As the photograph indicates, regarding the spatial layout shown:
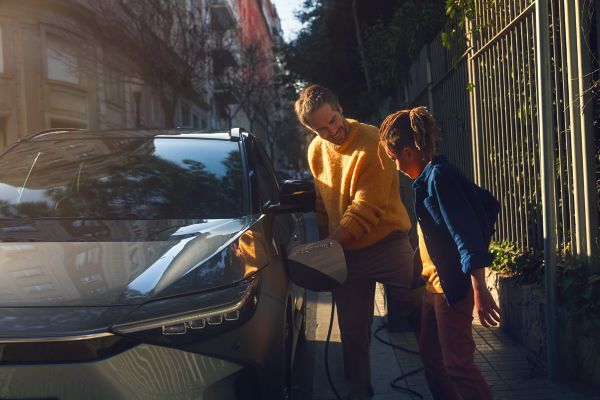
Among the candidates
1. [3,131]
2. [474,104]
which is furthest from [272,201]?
[3,131]

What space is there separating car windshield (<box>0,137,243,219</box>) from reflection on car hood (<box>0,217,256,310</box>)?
35 centimetres

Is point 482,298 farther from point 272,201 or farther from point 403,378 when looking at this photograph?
point 403,378

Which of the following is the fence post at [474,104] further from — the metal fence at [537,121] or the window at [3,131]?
the window at [3,131]

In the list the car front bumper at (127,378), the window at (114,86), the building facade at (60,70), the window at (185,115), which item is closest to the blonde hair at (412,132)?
the car front bumper at (127,378)

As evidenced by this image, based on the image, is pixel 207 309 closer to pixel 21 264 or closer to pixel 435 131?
pixel 21 264

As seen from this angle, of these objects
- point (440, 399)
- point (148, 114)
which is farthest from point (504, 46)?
point (148, 114)

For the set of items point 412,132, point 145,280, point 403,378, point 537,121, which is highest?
point 537,121

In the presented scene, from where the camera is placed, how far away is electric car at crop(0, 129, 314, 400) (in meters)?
2.35

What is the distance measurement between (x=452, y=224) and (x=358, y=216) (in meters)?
0.89

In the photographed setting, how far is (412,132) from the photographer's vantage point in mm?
2963

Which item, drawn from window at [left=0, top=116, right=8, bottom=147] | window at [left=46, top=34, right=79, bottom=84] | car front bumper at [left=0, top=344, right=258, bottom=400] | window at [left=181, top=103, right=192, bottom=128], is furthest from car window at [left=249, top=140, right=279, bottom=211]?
window at [left=181, top=103, right=192, bottom=128]

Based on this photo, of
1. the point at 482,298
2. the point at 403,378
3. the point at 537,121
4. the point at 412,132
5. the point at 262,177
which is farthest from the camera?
the point at 537,121

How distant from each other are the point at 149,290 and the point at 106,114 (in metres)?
23.9

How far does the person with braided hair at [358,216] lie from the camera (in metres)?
3.55
